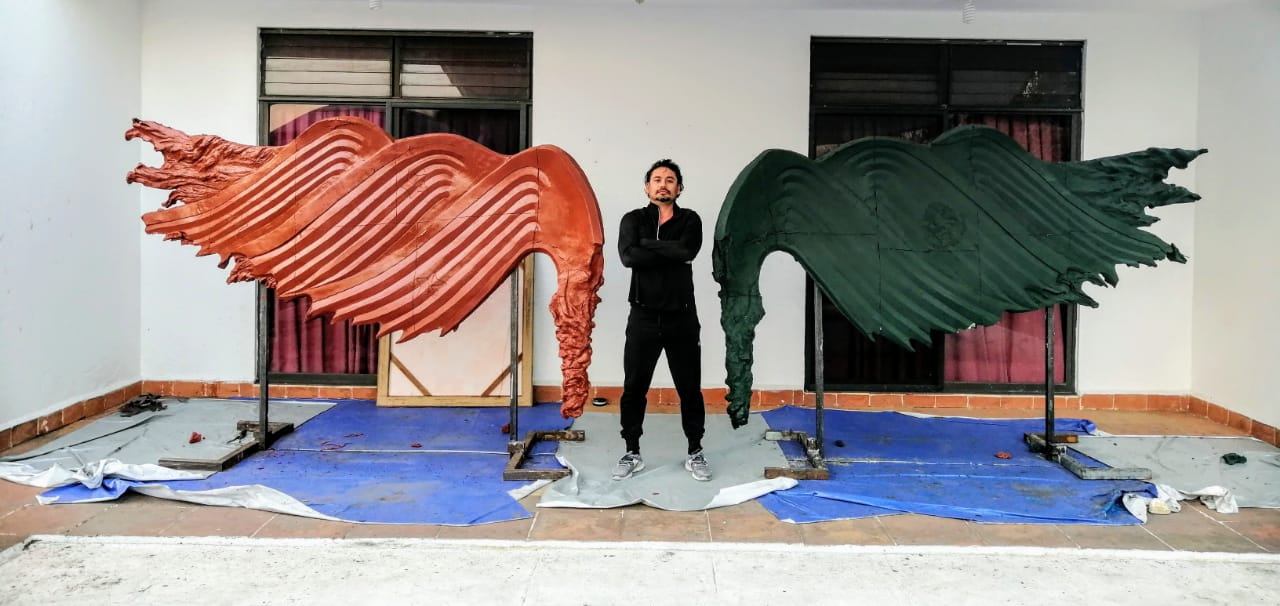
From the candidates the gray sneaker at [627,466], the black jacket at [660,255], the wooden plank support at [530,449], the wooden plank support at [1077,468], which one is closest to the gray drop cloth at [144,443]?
the wooden plank support at [530,449]

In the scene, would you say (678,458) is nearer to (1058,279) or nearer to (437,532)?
(437,532)

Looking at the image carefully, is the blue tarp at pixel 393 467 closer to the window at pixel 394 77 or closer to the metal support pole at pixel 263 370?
the metal support pole at pixel 263 370

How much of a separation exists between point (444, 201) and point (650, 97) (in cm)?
192

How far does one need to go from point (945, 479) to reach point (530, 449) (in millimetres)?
2191

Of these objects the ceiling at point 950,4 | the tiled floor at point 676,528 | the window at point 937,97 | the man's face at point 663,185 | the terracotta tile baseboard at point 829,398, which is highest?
the ceiling at point 950,4

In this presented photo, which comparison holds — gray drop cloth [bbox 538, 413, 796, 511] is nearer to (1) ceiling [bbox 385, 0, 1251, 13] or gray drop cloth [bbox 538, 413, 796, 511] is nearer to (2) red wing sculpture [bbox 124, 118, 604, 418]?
(2) red wing sculpture [bbox 124, 118, 604, 418]

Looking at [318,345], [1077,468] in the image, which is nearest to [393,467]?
[318,345]

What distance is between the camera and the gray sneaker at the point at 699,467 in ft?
12.5

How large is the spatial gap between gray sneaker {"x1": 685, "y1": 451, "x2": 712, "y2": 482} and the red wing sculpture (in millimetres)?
1350

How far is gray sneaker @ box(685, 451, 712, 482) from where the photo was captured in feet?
12.5

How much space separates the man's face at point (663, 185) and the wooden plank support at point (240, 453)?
2571 millimetres

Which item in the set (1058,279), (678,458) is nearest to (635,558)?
(678,458)

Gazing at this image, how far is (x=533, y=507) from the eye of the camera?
11.4ft

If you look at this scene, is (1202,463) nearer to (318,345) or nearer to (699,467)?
(699,467)
